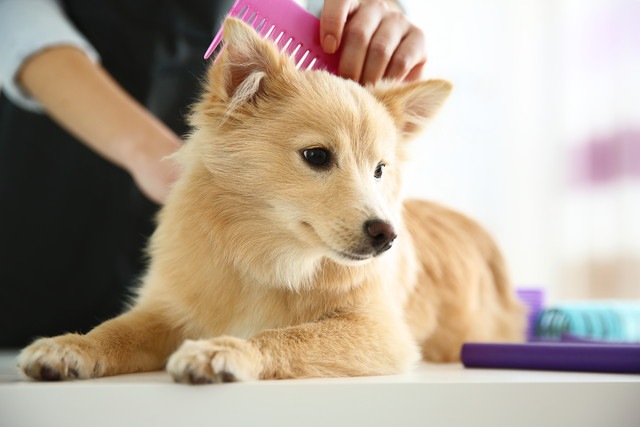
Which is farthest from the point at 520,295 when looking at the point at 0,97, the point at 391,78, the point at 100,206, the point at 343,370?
the point at 0,97

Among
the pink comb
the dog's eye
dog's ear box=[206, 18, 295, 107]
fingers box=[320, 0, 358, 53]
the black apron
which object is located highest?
fingers box=[320, 0, 358, 53]

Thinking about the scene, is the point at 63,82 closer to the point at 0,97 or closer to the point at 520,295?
the point at 0,97

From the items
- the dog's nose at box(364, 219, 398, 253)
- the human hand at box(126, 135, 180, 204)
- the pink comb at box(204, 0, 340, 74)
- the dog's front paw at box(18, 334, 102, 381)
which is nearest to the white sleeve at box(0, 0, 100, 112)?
the human hand at box(126, 135, 180, 204)

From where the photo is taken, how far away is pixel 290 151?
1.23m

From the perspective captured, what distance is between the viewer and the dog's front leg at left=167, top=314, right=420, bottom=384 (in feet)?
2.97

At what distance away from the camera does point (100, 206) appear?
82.7 inches

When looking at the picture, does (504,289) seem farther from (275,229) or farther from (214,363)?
(214,363)

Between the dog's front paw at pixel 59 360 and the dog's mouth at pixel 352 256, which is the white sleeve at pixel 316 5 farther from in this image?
the dog's front paw at pixel 59 360

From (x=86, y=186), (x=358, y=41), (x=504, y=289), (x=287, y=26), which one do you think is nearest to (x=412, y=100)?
(x=358, y=41)

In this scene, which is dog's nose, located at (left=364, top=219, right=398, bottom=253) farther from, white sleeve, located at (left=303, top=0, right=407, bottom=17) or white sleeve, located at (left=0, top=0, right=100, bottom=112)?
white sleeve, located at (left=0, top=0, right=100, bottom=112)

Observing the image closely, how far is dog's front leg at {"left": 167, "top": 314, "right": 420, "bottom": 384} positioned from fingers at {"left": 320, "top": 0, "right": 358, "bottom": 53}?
553 mm

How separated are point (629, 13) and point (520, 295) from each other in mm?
2103

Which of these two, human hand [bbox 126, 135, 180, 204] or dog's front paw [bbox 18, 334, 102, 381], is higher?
human hand [bbox 126, 135, 180, 204]

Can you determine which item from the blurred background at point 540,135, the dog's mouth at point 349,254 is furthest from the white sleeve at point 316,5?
the blurred background at point 540,135
